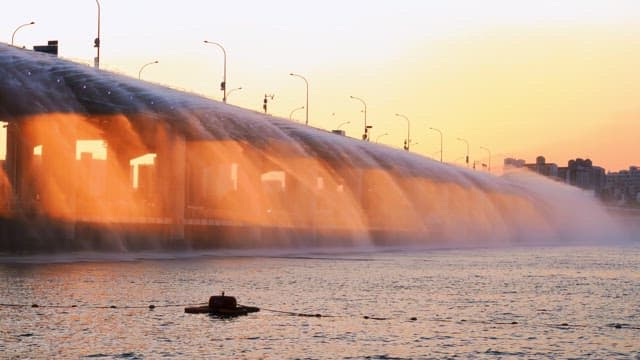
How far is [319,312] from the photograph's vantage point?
39.1m

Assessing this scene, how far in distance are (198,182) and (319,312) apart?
102271mm

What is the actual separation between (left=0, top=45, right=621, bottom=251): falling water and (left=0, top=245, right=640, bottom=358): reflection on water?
20411 millimetres

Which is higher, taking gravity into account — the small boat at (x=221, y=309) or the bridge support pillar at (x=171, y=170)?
the bridge support pillar at (x=171, y=170)

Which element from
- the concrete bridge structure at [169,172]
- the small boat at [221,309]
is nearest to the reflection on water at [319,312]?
the small boat at [221,309]

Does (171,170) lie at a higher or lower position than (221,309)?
higher

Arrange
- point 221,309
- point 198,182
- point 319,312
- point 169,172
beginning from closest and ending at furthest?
point 221,309 → point 319,312 → point 169,172 → point 198,182

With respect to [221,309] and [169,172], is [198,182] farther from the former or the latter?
[221,309]

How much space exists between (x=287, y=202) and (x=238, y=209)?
23.2ft

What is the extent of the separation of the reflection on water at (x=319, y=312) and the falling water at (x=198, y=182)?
67.0 ft

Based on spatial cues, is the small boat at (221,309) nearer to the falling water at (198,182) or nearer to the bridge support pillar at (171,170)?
the falling water at (198,182)

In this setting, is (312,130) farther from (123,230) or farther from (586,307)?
(586,307)

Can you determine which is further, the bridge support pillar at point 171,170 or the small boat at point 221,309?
the bridge support pillar at point 171,170

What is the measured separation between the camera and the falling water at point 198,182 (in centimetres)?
8588

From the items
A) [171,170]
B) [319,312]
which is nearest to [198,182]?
[171,170]
